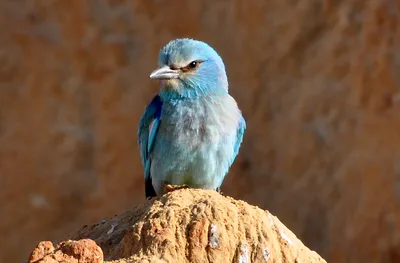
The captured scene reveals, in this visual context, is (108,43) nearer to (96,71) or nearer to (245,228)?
(96,71)

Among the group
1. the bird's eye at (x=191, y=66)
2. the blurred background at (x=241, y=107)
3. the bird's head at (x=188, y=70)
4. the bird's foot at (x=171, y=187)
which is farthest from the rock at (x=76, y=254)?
the blurred background at (x=241, y=107)

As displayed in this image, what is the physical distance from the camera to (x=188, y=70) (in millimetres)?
5480

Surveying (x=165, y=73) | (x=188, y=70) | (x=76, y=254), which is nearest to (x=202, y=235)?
(x=76, y=254)

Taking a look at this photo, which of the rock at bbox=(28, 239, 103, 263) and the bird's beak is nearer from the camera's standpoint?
the rock at bbox=(28, 239, 103, 263)

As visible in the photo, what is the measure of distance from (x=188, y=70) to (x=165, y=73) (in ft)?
0.52

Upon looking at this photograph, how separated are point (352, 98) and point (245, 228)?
3.74 m

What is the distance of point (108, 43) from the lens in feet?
26.0

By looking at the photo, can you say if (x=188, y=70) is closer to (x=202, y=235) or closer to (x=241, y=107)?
(x=202, y=235)

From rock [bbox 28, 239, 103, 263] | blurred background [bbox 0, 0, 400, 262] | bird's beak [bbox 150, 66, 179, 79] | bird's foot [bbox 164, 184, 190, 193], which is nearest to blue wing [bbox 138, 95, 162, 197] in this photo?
bird's beak [bbox 150, 66, 179, 79]

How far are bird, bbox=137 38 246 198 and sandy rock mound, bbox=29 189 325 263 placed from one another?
1.25m

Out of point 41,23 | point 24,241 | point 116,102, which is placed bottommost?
point 24,241

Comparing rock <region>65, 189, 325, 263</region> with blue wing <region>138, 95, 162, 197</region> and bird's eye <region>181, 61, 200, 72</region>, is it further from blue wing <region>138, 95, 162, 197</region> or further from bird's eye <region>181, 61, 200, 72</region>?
bird's eye <region>181, 61, 200, 72</region>

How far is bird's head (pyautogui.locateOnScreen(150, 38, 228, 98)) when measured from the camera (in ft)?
17.6

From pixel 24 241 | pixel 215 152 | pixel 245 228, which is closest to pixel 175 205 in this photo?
pixel 245 228
